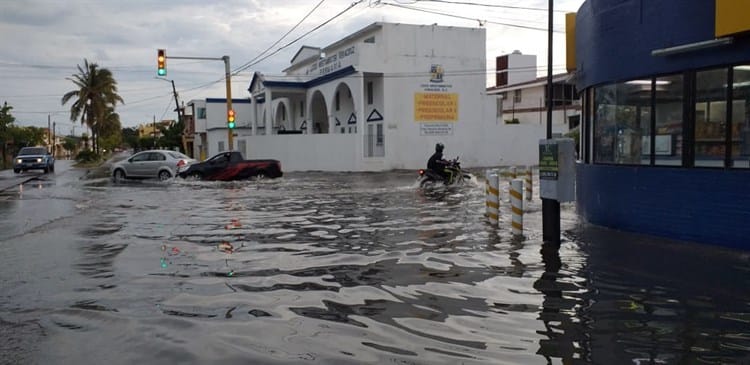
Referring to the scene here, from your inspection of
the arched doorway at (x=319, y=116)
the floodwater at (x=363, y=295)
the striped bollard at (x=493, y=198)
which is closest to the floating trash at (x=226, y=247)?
the floodwater at (x=363, y=295)

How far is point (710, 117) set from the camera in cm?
942

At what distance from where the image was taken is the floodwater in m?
5.23

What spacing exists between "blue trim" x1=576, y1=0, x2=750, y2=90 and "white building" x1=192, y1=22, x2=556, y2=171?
908 inches

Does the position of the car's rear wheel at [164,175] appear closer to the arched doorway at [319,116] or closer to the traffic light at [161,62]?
the traffic light at [161,62]

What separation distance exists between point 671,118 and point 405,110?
1045 inches

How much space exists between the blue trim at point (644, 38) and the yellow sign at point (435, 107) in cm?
2375

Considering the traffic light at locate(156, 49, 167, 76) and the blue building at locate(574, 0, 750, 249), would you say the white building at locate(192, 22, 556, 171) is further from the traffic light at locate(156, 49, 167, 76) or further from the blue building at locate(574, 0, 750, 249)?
the blue building at locate(574, 0, 750, 249)

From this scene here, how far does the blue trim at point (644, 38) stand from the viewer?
30.7ft

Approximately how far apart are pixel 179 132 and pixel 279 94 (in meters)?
27.4

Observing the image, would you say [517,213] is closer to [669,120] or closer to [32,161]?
[669,120]

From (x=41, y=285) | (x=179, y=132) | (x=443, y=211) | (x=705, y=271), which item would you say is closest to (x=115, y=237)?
(x=41, y=285)

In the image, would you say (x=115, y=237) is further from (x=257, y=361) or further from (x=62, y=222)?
(x=257, y=361)

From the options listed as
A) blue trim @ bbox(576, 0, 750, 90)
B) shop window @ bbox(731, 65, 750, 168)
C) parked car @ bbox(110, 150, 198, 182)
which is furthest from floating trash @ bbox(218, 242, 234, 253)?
parked car @ bbox(110, 150, 198, 182)

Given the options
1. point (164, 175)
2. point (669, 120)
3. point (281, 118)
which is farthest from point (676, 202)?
point (281, 118)
